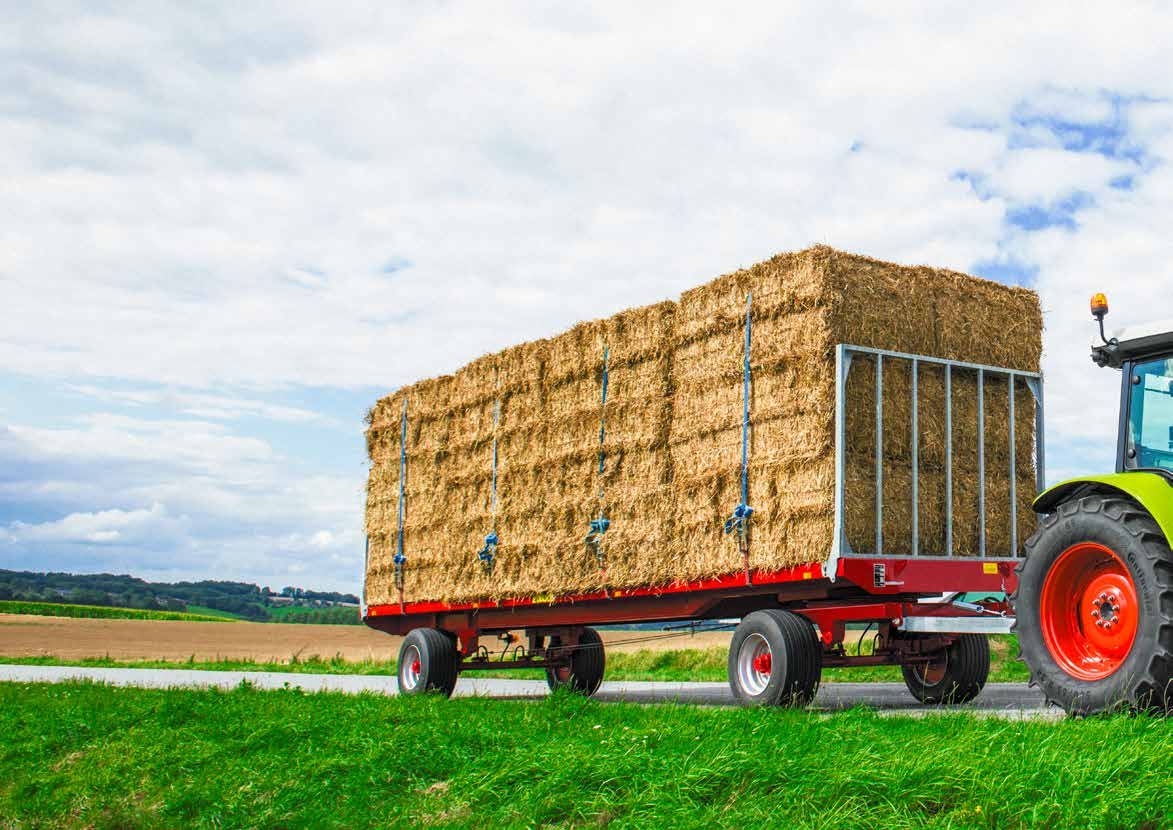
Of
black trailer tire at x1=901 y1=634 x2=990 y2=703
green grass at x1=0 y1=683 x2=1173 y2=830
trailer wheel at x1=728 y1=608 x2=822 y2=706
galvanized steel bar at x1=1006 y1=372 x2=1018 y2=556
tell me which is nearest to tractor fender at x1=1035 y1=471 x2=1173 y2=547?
green grass at x1=0 y1=683 x2=1173 y2=830

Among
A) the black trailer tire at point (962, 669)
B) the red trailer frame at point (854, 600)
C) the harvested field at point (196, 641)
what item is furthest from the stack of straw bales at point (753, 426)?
the harvested field at point (196, 641)

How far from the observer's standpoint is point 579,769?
19.5ft

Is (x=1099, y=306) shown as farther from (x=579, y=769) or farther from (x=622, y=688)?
(x=622, y=688)

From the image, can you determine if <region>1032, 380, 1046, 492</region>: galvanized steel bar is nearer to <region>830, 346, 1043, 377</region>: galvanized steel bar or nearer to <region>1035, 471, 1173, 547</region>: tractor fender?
<region>830, 346, 1043, 377</region>: galvanized steel bar

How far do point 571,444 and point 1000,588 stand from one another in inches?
188

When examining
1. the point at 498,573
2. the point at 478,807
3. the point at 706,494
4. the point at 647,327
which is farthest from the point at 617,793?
the point at 498,573

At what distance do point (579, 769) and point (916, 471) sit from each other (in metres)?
5.01

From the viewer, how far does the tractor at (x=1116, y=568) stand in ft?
23.0

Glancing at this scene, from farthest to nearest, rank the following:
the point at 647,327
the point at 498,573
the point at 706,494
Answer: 1. the point at 498,573
2. the point at 647,327
3. the point at 706,494

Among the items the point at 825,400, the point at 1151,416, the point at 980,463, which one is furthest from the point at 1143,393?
the point at 825,400

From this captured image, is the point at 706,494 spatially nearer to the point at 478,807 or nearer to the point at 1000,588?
the point at 1000,588

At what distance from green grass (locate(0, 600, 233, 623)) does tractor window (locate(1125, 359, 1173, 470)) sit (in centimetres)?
5406

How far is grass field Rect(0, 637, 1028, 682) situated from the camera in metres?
18.5

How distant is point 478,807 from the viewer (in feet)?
19.1
